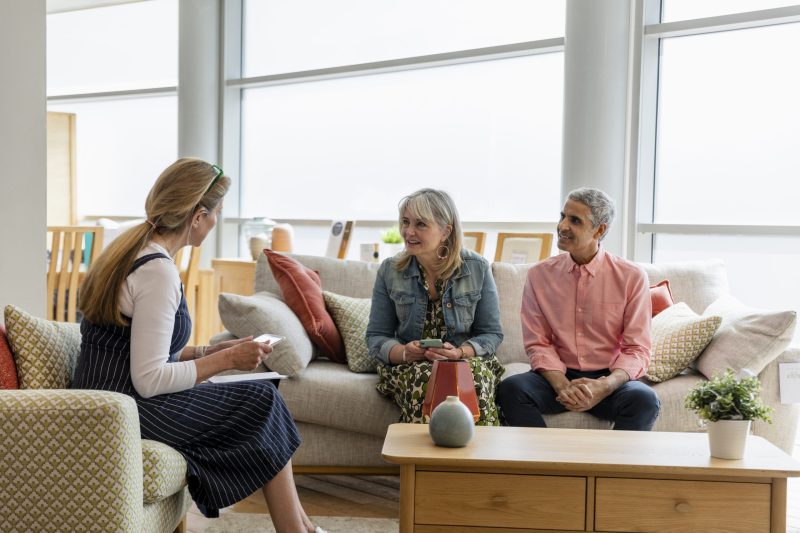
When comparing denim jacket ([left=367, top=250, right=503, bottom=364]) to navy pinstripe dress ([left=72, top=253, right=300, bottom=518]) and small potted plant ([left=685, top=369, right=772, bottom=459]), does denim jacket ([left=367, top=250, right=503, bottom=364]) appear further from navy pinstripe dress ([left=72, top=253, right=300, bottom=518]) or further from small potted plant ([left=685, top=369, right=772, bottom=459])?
small potted plant ([left=685, top=369, right=772, bottom=459])

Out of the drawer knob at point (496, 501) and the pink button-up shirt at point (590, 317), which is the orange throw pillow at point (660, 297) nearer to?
the pink button-up shirt at point (590, 317)

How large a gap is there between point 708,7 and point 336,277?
266 cm

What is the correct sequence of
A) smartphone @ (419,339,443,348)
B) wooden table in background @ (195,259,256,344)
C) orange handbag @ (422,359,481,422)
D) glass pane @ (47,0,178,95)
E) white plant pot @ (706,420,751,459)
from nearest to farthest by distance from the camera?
white plant pot @ (706,420,751,459), orange handbag @ (422,359,481,422), smartphone @ (419,339,443,348), wooden table in background @ (195,259,256,344), glass pane @ (47,0,178,95)

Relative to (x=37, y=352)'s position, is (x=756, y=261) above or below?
above

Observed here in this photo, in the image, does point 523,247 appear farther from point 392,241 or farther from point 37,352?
point 37,352

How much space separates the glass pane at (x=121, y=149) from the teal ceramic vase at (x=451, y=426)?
5.30 m

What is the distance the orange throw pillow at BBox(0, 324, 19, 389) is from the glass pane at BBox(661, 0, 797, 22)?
3.97m

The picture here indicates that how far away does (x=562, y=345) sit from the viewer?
3072mm

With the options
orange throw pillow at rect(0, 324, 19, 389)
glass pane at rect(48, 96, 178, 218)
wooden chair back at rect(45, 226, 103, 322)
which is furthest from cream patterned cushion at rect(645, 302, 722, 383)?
glass pane at rect(48, 96, 178, 218)

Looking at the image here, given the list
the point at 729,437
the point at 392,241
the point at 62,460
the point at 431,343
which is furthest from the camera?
the point at 392,241

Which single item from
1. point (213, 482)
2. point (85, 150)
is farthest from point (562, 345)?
point (85, 150)

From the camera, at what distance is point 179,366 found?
216 centimetres

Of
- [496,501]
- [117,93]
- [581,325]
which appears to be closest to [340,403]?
[581,325]

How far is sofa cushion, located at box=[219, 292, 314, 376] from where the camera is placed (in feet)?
10.3
